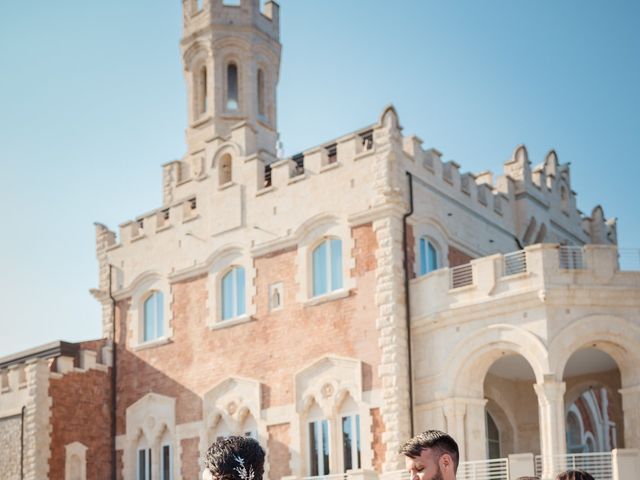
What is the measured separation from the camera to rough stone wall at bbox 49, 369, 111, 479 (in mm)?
29625

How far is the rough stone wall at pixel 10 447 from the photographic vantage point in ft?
97.1

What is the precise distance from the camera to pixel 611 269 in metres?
23.5

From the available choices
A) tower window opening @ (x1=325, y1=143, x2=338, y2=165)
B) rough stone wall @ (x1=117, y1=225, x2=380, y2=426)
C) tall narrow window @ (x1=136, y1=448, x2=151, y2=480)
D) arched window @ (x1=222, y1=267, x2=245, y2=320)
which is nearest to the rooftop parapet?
rough stone wall @ (x1=117, y1=225, x2=380, y2=426)

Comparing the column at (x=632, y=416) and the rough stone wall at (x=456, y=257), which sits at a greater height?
the rough stone wall at (x=456, y=257)

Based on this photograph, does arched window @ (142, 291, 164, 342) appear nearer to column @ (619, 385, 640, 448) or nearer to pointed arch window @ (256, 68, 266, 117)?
pointed arch window @ (256, 68, 266, 117)

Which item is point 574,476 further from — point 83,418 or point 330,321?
point 83,418

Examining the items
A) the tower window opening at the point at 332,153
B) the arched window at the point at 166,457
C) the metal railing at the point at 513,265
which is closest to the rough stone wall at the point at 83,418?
the arched window at the point at 166,457

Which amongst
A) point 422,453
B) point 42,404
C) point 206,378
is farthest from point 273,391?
point 422,453

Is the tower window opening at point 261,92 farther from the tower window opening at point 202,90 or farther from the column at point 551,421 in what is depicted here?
the column at point 551,421

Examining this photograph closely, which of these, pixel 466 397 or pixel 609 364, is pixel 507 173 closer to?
pixel 609 364

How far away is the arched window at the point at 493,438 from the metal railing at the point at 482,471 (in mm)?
4771

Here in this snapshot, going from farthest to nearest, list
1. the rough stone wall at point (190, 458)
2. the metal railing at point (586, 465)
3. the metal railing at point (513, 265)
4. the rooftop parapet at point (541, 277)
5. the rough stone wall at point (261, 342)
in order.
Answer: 1. the rough stone wall at point (190, 458)
2. the rough stone wall at point (261, 342)
3. the metal railing at point (513, 265)
4. the rooftop parapet at point (541, 277)
5. the metal railing at point (586, 465)

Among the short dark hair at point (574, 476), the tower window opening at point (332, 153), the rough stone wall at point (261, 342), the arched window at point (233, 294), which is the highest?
the tower window opening at point (332, 153)

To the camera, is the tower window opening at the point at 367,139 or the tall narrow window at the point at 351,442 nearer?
the tall narrow window at the point at 351,442
